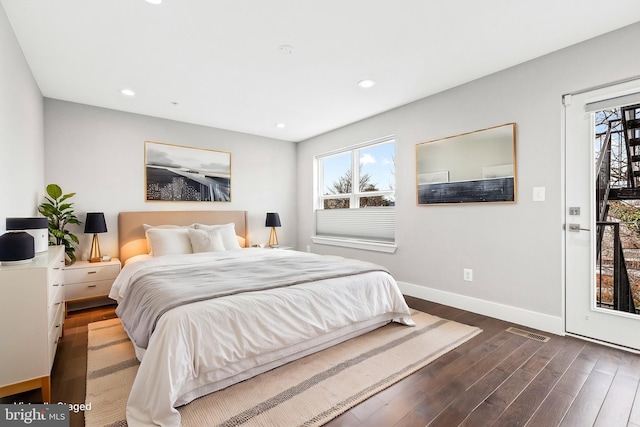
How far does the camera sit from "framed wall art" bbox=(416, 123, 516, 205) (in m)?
2.98

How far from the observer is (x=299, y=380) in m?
2.00

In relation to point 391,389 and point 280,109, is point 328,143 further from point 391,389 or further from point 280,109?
point 391,389

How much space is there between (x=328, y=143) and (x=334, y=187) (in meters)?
0.74

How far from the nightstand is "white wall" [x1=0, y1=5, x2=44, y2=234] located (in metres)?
0.75

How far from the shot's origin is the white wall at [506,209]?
2621 mm

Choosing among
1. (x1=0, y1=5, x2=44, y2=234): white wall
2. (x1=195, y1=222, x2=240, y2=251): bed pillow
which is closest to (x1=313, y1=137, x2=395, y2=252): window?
(x1=195, y1=222, x2=240, y2=251): bed pillow

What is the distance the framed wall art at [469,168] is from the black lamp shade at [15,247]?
3.58 metres

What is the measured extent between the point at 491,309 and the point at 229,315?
261 centimetres

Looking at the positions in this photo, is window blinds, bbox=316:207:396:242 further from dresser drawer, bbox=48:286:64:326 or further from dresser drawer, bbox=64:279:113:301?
dresser drawer, bbox=48:286:64:326

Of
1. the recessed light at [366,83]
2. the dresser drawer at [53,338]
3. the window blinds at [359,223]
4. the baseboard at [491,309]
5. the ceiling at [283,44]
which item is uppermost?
the ceiling at [283,44]

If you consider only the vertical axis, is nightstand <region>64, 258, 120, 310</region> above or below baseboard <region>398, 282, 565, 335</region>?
above

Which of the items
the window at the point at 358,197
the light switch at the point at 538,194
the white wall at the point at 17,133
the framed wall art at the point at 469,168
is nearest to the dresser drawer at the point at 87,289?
the white wall at the point at 17,133

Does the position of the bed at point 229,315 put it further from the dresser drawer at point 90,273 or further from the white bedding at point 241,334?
the dresser drawer at point 90,273

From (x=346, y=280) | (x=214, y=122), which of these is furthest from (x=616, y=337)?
(x=214, y=122)
